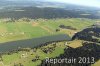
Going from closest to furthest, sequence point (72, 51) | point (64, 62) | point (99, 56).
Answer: point (64, 62) → point (99, 56) → point (72, 51)

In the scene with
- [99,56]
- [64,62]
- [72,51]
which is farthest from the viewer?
[72,51]

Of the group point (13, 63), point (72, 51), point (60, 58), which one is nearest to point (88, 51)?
point (72, 51)

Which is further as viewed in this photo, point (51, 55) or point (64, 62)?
point (51, 55)

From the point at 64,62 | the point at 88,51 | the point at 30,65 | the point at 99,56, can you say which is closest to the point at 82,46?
the point at 88,51

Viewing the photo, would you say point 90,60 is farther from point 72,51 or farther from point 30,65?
point 30,65

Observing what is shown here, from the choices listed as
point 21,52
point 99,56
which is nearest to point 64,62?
point 99,56

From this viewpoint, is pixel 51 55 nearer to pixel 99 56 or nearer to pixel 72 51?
pixel 72 51

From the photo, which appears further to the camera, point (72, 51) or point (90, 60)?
point (72, 51)
